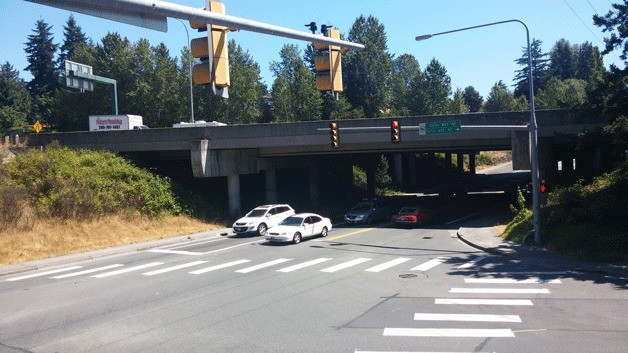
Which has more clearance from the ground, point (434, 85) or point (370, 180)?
point (434, 85)

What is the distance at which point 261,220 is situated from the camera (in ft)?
101

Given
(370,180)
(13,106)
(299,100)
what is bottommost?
(370,180)

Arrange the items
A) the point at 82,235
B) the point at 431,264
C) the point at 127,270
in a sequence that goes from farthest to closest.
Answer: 1. the point at 82,235
2. the point at 127,270
3. the point at 431,264

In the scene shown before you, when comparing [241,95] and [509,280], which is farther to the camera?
[241,95]

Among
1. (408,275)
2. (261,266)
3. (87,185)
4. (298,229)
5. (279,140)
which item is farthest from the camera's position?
(279,140)

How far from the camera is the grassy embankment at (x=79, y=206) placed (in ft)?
83.9

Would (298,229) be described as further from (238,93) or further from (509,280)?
(238,93)

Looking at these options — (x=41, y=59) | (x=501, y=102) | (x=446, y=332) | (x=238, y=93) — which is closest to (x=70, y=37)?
(x=41, y=59)

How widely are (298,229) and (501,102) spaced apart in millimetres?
86752

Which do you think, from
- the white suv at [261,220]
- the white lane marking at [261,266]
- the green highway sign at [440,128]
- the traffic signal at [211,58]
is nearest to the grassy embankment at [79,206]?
the white suv at [261,220]

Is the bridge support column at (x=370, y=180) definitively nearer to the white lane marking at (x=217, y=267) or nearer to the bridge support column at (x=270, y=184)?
the bridge support column at (x=270, y=184)

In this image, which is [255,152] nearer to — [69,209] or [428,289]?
[69,209]

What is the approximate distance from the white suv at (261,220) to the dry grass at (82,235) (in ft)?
12.4

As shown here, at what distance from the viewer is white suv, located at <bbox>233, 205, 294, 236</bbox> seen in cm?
3025
